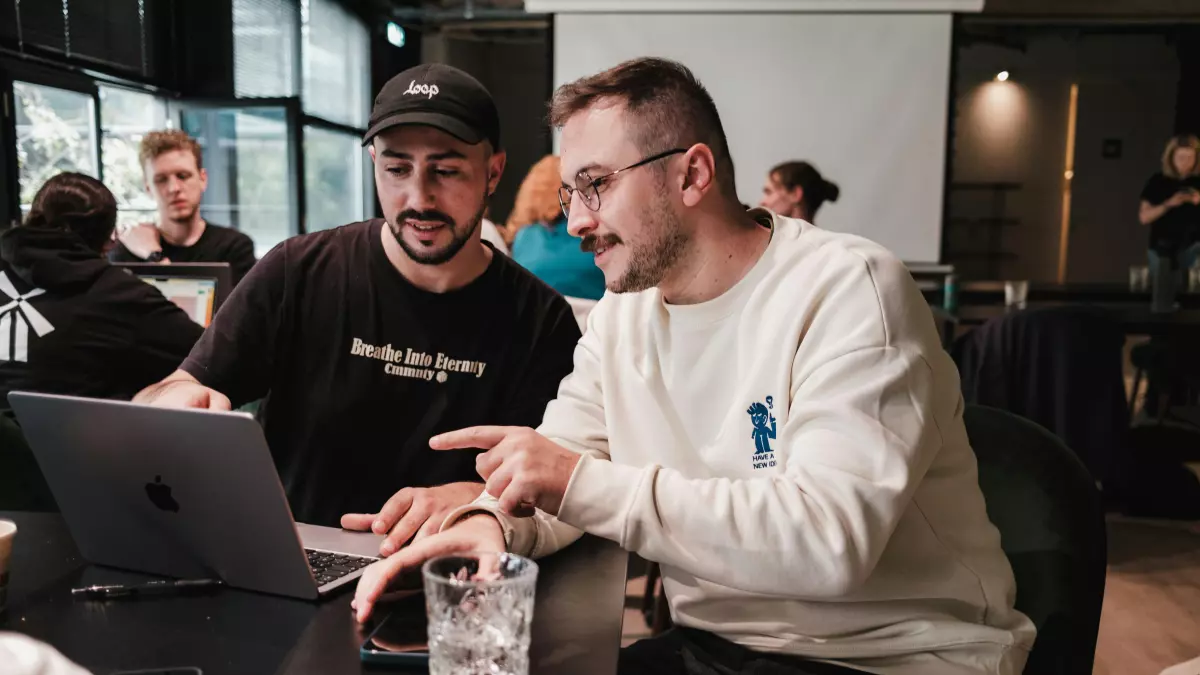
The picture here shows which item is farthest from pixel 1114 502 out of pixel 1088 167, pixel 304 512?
pixel 1088 167

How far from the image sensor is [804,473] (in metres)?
0.96

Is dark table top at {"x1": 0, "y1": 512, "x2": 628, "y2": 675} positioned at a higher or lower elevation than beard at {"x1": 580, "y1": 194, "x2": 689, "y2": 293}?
lower

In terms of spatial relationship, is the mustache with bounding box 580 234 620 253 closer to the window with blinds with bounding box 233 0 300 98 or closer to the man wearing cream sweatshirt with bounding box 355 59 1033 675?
the man wearing cream sweatshirt with bounding box 355 59 1033 675

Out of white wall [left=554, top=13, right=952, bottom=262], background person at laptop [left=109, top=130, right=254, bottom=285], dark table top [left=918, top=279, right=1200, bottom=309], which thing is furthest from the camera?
white wall [left=554, top=13, right=952, bottom=262]

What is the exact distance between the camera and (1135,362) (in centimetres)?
421

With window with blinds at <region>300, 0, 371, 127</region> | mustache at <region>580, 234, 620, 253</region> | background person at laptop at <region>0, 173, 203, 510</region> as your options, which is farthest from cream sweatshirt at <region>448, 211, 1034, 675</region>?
window with blinds at <region>300, 0, 371, 127</region>

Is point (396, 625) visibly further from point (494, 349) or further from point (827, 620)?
point (494, 349)

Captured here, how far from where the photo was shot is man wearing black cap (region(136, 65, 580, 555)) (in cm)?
155

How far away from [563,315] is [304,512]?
592mm

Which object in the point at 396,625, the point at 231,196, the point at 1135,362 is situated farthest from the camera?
the point at 231,196

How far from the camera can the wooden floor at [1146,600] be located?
2.55 m

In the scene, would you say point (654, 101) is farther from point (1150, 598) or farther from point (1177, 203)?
point (1177, 203)

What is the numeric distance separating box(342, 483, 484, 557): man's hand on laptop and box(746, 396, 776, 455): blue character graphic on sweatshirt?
15.7 inches

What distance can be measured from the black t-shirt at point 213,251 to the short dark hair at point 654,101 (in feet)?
8.19
